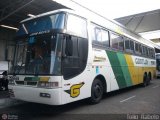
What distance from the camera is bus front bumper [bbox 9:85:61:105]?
6.16 m

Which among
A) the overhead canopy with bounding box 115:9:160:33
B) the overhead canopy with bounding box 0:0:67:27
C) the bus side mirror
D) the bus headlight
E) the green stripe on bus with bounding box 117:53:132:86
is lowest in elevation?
the bus headlight

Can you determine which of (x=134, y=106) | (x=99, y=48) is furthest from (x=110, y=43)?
(x=134, y=106)

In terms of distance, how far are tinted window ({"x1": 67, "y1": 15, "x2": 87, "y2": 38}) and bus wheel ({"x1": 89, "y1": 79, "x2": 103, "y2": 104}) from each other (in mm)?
1898

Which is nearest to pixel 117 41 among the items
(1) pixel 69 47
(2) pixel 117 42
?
(2) pixel 117 42

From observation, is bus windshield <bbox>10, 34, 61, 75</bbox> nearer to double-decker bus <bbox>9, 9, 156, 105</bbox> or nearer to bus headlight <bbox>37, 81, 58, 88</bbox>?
double-decker bus <bbox>9, 9, 156, 105</bbox>

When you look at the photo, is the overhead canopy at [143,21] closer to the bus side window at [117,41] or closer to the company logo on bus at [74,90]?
the bus side window at [117,41]

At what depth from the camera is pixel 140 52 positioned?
13.7m

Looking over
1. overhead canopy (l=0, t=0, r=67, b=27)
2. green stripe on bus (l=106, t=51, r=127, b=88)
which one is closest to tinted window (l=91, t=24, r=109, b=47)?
green stripe on bus (l=106, t=51, r=127, b=88)

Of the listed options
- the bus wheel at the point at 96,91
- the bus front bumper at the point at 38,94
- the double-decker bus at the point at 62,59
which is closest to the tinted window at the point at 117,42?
the double-decker bus at the point at 62,59

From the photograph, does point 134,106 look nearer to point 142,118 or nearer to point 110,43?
point 142,118

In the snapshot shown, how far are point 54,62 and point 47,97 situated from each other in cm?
103

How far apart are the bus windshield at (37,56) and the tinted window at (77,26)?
0.81m

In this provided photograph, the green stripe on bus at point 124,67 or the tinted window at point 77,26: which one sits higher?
the tinted window at point 77,26

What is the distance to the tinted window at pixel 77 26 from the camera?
23.0 ft
